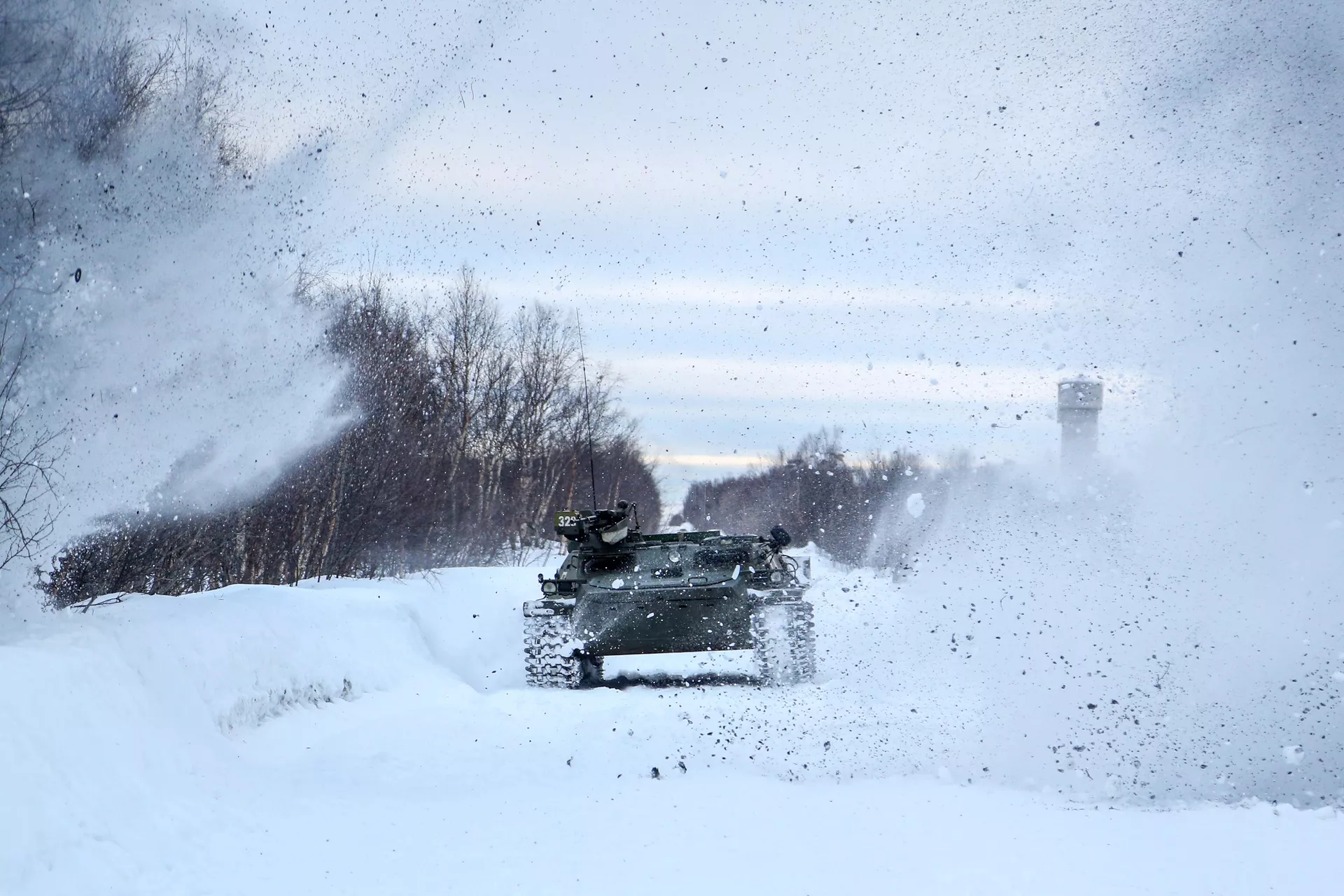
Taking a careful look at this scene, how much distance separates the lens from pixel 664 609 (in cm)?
1470

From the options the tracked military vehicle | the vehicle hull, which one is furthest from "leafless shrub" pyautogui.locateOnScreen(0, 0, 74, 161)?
the vehicle hull

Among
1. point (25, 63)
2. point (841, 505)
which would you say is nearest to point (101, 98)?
point (25, 63)

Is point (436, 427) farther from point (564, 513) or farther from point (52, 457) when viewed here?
point (52, 457)

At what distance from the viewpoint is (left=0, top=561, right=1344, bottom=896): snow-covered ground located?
678 cm

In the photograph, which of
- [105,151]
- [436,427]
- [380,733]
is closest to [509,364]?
[436,427]

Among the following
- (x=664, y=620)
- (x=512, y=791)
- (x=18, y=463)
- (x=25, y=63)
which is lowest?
(x=512, y=791)

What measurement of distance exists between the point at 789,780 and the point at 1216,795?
284 cm

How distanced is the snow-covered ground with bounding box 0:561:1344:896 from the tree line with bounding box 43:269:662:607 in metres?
2.78

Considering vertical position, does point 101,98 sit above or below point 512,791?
above

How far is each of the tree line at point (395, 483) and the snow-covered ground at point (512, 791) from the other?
2782 millimetres

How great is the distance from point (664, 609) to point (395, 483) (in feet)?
47.4

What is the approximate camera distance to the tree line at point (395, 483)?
1647 centimetres

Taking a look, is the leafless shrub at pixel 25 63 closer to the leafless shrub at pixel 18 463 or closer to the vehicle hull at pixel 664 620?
the leafless shrub at pixel 18 463

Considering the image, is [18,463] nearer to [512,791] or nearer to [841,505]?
[512,791]
